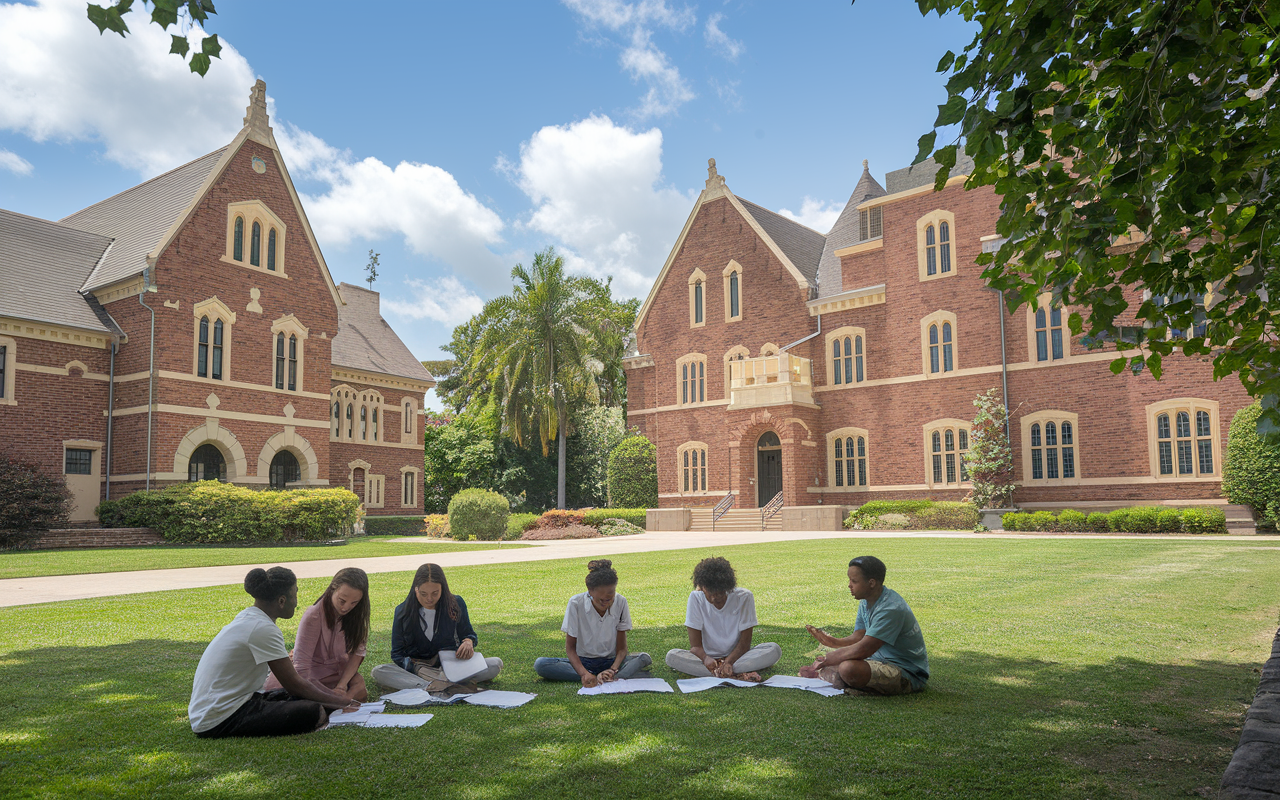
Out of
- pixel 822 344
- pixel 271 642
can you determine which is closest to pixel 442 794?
pixel 271 642

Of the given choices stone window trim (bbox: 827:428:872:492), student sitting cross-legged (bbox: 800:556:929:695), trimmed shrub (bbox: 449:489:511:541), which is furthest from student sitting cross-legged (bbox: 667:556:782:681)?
stone window trim (bbox: 827:428:872:492)

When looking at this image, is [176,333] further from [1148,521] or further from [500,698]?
[1148,521]

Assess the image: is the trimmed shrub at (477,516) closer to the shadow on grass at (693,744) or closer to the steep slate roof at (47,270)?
the steep slate roof at (47,270)

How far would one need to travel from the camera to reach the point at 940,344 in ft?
102

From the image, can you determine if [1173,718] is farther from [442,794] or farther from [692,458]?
[692,458]

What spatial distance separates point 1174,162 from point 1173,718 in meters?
3.42

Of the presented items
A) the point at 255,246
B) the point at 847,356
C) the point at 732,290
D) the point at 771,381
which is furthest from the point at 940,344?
the point at 255,246

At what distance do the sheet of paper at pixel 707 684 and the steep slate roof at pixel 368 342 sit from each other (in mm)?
34924

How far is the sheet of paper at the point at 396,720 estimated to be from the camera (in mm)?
5055

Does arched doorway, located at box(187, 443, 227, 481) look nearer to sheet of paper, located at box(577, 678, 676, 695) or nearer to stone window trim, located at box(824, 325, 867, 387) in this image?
stone window trim, located at box(824, 325, 867, 387)

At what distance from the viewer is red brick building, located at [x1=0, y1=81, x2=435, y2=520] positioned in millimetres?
26125

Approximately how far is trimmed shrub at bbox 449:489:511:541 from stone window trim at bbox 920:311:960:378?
55.7 feet

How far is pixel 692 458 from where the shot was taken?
37719 mm

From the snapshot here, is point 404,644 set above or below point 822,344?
below
